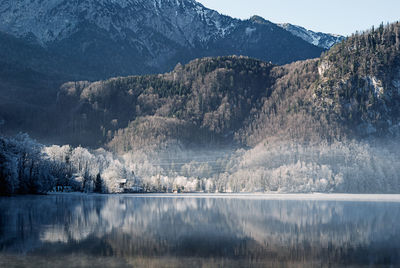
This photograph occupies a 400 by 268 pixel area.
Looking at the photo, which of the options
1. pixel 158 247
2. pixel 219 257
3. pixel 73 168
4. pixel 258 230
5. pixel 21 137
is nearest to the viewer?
pixel 219 257

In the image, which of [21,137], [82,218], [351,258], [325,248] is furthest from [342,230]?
[21,137]

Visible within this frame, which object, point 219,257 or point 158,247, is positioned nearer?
point 219,257

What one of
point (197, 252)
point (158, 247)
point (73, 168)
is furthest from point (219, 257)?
point (73, 168)

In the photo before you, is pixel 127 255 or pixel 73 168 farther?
pixel 73 168

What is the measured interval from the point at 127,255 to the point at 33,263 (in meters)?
5.89

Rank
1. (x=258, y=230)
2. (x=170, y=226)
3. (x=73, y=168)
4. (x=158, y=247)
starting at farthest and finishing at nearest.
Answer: (x=73, y=168) → (x=170, y=226) → (x=258, y=230) → (x=158, y=247)

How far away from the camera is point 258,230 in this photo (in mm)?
44500

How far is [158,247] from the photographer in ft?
112

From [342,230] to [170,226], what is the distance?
1632 cm

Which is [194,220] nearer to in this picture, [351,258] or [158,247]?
[158,247]

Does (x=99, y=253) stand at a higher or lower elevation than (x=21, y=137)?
lower

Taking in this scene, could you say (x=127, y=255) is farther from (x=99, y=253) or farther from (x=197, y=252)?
(x=197, y=252)

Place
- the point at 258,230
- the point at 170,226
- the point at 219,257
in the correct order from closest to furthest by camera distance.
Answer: the point at 219,257, the point at 258,230, the point at 170,226

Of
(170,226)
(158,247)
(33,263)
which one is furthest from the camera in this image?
(170,226)
